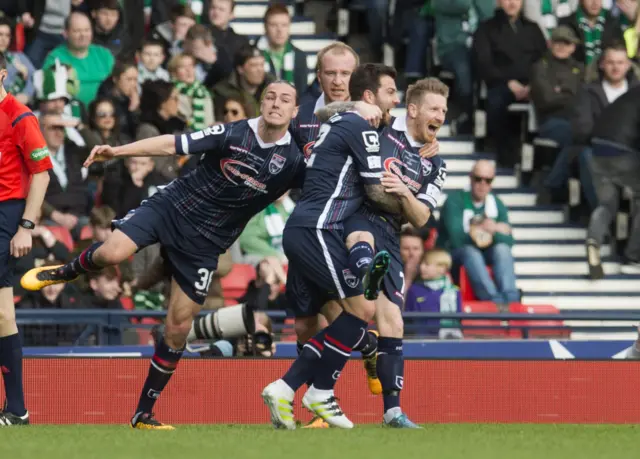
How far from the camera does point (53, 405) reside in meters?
12.2

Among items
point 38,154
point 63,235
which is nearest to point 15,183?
point 38,154

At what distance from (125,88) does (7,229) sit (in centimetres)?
581

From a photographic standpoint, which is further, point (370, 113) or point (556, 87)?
point (556, 87)

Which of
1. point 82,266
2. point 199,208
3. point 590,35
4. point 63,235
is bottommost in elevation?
point 63,235

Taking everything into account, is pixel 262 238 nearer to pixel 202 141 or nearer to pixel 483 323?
pixel 483 323

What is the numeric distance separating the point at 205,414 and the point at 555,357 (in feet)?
9.71

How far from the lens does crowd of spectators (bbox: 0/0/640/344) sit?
583 inches

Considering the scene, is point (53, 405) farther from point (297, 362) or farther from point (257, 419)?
point (297, 362)

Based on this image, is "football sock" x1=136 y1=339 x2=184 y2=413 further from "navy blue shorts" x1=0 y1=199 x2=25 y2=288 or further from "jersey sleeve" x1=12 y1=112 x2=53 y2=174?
"jersey sleeve" x1=12 y1=112 x2=53 y2=174

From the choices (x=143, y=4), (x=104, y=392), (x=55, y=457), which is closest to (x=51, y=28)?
(x=143, y=4)

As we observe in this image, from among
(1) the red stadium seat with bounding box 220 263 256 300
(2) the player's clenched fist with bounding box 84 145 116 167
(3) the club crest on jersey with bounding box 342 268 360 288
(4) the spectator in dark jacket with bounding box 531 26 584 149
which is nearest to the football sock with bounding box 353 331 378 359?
(3) the club crest on jersey with bounding box 342 268 360 288

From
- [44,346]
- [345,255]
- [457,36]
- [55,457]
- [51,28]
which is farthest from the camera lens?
[457,36]

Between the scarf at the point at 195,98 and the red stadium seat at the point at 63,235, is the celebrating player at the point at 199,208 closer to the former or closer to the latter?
the red stadium seat at the point at 63,235

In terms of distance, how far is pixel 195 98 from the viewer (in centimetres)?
1634
